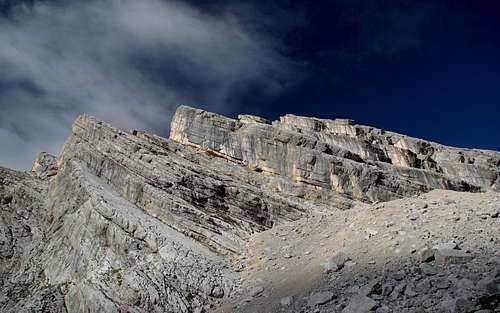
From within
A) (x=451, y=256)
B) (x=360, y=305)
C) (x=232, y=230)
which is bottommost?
(x=360, y=305)

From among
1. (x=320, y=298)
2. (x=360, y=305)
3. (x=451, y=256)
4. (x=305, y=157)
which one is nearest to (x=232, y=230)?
(x=320, y=298)

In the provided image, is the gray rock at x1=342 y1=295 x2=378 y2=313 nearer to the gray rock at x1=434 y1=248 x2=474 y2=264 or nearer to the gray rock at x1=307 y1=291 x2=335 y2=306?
the gray rock at x1=307 y1=291 x2=335 y2=306

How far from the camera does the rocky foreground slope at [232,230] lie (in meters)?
18.8

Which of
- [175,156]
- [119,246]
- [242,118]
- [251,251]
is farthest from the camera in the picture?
[242,118]

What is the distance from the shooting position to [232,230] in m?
31.9

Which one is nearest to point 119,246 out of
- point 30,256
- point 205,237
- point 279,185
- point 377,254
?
point 205,237

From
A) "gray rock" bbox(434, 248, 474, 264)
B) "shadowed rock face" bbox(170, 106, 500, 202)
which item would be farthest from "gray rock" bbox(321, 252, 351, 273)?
"shadowed rock face" bbox(170, 106, 500, 202)

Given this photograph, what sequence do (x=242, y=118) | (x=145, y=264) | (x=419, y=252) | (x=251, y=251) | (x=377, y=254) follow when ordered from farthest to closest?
(x=242, y=118)
(x=251, y=251)
(x=145, y=264)
(x=377, y=254)
(x=419, y=252)

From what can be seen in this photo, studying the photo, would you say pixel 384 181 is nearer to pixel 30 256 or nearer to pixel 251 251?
pixel 251 251

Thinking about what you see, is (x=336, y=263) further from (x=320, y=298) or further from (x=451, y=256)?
(x=451, y=256)

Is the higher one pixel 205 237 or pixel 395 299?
pixel 205 237

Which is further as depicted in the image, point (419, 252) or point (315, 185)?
point (315, 185)

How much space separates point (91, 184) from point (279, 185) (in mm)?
18089

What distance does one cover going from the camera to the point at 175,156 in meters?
40.9
